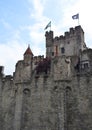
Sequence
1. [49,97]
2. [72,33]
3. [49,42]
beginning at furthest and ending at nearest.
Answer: [49,42] → [72,33] → [49,97]

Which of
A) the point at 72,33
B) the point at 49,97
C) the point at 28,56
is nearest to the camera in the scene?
the point at 49,97

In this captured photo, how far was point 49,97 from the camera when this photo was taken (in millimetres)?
27406

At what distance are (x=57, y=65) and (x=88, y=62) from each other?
5.91 meters

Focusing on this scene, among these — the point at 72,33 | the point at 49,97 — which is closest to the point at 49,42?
the point at 72,33

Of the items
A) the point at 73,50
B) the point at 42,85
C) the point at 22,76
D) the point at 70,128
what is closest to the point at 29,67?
the point at 22,76

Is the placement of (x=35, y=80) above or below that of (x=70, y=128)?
above

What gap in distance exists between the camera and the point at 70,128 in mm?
25391

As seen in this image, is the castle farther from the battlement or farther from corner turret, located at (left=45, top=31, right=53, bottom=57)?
corner turret, located at (left=45, top=31, right=53, bottom=57)

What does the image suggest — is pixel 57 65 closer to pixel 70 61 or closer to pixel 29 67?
pixel 70 61

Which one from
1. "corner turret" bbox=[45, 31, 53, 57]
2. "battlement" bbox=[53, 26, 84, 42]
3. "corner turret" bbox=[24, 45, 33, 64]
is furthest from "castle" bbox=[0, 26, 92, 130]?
"corner turret" bbox=[45, 31, 53, 57]

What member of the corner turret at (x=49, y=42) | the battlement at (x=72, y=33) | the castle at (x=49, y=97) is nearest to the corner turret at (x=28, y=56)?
the castle at (x=49, y=97)

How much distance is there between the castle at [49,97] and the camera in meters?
25.8

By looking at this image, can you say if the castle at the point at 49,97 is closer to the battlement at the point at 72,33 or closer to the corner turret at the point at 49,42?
the battlement at the point at 72,33

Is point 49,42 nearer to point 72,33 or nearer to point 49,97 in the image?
point 72,33
